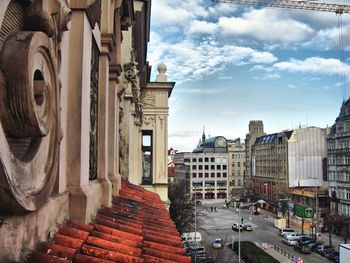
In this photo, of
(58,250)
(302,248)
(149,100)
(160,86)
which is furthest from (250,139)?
(58,250)

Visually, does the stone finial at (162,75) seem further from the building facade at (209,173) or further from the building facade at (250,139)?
the building facade at (209,173)

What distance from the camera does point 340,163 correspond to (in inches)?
2514

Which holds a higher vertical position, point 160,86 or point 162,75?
point 162,75

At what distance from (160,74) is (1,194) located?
2292 centimetres

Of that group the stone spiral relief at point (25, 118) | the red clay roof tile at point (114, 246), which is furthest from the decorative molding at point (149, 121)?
the stone spiral relief at point (25, 118)

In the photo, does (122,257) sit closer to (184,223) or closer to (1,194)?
(1,194)

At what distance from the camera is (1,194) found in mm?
2227

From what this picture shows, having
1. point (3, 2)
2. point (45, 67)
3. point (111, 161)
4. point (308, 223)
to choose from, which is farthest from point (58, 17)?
point (308, 223)

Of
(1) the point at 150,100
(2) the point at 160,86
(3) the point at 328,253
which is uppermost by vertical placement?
(2) the point at 160,86

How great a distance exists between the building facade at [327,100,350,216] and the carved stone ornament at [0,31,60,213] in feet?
206

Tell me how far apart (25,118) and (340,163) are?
67.1 meters

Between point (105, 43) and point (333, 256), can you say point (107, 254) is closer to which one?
point (105, 43)

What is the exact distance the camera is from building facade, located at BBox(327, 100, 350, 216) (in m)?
61.4

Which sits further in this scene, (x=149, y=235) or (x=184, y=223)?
(x=184, y=223)
